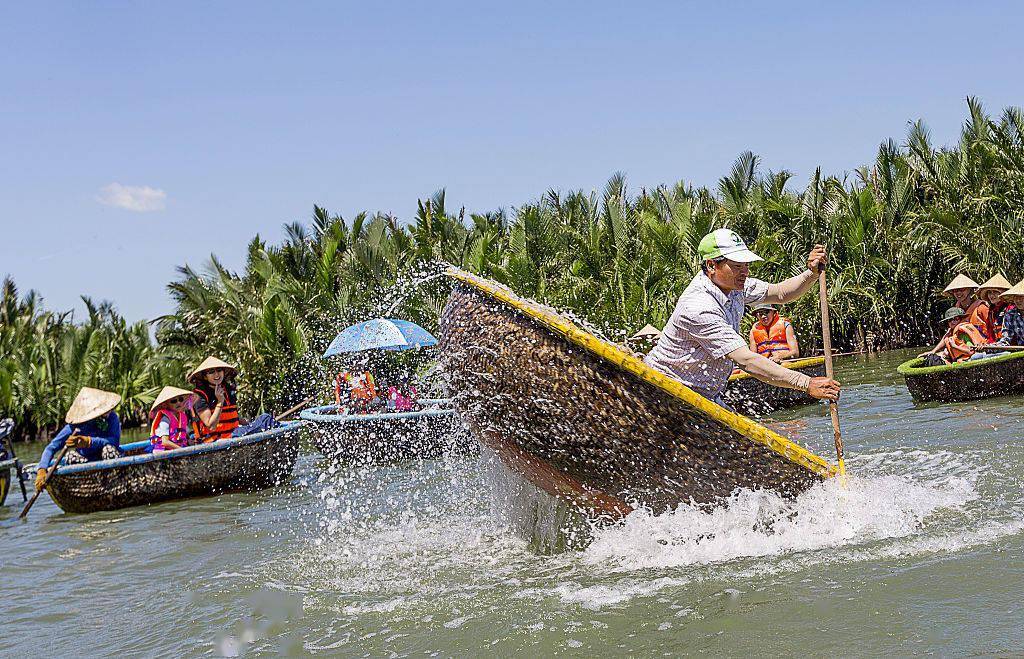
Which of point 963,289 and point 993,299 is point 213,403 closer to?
point 963,289

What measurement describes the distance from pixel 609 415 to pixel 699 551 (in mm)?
829

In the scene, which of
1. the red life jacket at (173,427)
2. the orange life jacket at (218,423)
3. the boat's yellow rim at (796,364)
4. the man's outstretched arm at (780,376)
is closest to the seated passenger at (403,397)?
the orange life jacket at (218,423)

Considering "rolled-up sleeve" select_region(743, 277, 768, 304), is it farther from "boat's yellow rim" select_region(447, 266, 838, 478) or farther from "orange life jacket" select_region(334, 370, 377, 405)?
"orange life jacket" select_region(334, 370, 377, 405)

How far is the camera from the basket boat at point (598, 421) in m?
4.79

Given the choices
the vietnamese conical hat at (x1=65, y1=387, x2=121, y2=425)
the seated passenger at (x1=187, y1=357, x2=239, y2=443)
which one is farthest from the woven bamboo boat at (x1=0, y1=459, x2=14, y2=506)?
the seated passenger at (x1=187, y1=357, x2=239, y2=443)

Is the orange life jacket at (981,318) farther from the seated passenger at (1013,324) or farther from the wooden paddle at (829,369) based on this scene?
the wooden paddle at (829,369)

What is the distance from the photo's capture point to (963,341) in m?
11.2

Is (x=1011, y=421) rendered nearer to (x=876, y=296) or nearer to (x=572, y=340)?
(x=572, y=340)

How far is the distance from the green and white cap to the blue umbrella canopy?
7248 mm

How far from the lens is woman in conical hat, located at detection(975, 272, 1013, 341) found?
435 inches

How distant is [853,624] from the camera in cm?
371

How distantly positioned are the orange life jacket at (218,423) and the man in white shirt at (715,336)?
600cm

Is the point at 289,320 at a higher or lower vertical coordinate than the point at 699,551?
higher

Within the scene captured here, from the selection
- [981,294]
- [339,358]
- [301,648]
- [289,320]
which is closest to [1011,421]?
[981,294]
